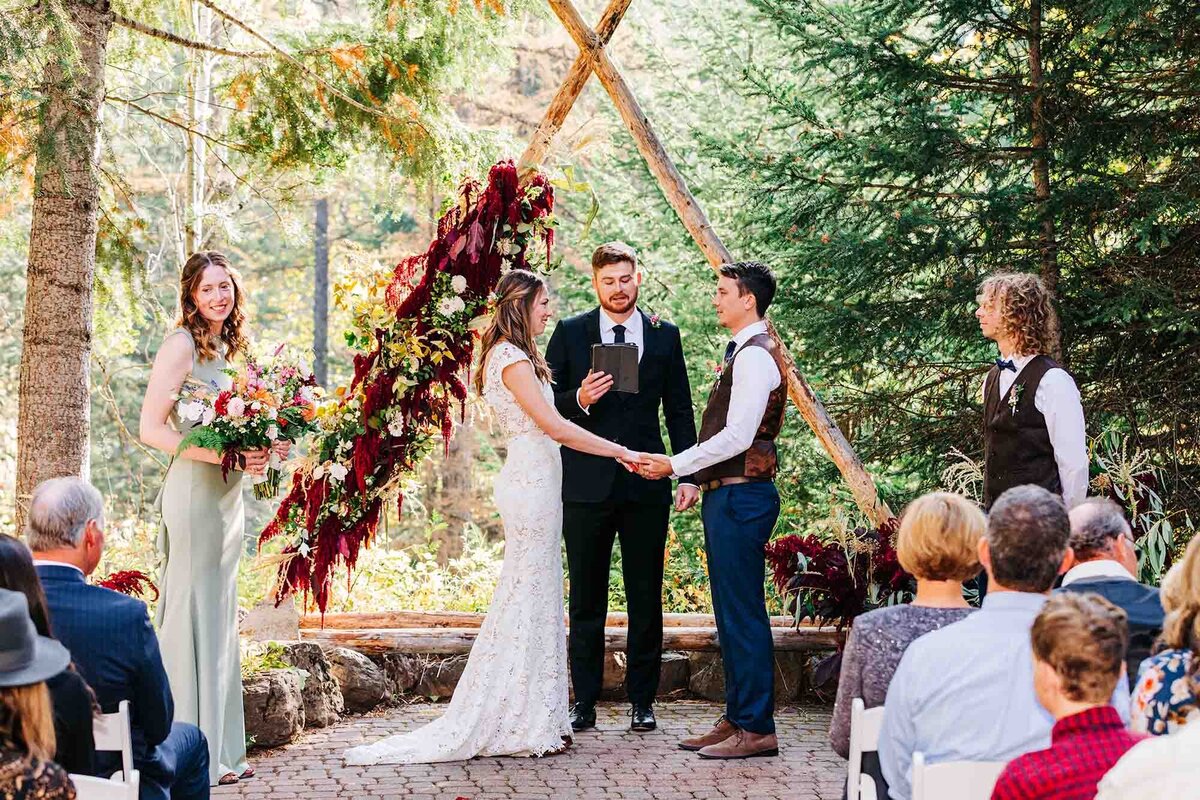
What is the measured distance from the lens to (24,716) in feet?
7.32

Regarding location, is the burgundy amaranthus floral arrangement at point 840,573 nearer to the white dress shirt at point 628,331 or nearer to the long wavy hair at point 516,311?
the white dress shirt at point 628,331

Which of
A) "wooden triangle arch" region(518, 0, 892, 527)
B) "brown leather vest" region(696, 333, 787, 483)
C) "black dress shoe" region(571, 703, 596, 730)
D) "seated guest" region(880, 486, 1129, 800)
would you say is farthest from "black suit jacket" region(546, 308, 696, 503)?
"seated guest" region(880, 486, 1129, 800)

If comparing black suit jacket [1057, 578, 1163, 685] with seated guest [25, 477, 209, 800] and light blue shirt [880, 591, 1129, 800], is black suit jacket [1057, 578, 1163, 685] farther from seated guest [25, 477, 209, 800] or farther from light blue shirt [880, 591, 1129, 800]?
seated guest [25, 477, 209, 800]

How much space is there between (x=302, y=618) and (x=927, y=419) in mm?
4023

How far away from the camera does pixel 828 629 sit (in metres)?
6.75

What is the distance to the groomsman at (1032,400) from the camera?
4.66 m

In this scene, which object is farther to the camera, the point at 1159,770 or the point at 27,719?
the point at 27,719

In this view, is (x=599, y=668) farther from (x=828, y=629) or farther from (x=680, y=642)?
(x=828, y=629)

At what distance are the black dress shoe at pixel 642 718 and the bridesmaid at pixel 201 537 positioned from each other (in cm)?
174

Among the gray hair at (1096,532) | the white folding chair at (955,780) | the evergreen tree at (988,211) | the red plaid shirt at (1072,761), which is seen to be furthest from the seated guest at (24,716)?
the evergreen tree at (988,211)

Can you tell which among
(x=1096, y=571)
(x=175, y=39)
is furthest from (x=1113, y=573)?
(x=175, y=39)

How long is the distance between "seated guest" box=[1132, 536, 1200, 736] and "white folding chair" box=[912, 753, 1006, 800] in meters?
0.37

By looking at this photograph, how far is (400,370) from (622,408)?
1.04 m

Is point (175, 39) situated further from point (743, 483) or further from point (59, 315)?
point (743, 483)
